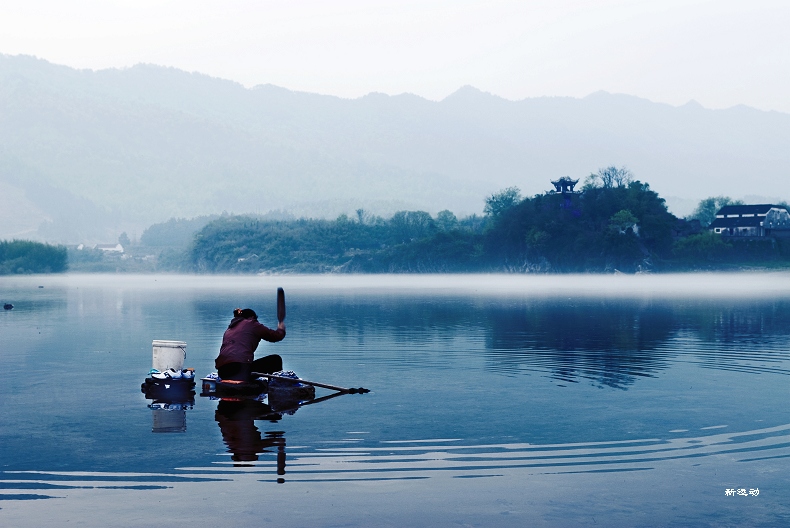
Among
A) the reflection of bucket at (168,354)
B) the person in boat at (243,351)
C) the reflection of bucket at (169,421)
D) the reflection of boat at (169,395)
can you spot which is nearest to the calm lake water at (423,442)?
the reflection of bucket at (169,421)

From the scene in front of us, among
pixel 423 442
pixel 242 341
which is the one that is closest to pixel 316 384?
pixel 242 341

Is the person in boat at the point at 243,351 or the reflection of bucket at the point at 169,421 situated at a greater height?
the person in boat at the point at 243,351

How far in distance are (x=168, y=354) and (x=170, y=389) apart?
157 cm

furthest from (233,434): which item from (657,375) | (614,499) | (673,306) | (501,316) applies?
(673,306)

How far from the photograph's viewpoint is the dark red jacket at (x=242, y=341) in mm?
25062

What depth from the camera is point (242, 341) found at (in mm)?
25125

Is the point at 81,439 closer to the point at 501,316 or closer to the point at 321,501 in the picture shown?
the point at 321,501

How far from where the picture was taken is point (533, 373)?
30781mm

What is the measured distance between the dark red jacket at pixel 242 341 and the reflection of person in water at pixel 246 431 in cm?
113

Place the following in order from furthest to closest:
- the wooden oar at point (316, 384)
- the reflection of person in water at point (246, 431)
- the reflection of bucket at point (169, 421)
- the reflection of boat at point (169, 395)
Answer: the wooden oar at point (316, 384)
the reflection of boat at point (169, 395)
the reflection of bucket at point (169, 421)
the reflection of person in water at point (246, 431)

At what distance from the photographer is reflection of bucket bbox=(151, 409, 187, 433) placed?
818 inches

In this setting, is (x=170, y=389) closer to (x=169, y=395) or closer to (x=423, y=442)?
(x=169, y=395)

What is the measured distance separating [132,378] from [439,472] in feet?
54.0

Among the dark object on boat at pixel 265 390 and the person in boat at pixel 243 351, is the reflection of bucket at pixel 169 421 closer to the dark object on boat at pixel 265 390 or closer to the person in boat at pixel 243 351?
the dark object on boat at pixel 265 390
